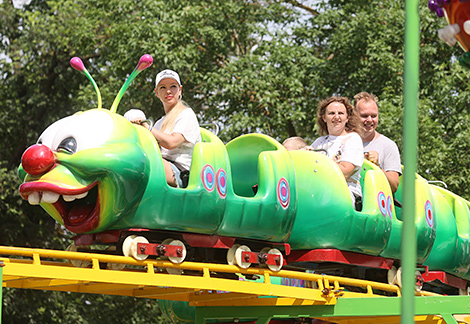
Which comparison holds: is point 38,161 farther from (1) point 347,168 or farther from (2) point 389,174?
(2) point 389,174

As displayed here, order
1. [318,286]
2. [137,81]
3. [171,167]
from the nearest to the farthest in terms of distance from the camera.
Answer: [171,167] < [318,286] < [137,81]

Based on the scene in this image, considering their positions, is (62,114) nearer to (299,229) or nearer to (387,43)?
(387,43)

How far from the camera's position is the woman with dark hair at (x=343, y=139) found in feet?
21.6

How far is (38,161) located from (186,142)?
1.16 m

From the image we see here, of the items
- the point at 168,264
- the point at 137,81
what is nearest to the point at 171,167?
Result: the point at 168,264

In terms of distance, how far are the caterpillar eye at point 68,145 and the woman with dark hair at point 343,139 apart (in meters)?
2.24

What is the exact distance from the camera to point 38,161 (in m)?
5.04

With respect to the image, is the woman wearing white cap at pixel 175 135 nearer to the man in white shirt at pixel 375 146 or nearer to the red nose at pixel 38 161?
the red nose at pixel 38 161

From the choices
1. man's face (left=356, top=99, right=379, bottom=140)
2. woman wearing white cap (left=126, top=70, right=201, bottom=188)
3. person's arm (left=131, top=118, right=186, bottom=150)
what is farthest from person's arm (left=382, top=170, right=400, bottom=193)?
person's arm (left=131, top=118, right=186, bottom=150)

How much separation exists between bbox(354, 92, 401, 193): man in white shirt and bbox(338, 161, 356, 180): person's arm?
76 cm

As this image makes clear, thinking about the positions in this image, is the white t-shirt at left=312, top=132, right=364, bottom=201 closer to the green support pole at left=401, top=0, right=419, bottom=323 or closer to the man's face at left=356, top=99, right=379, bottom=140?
the man's face at left=356, top=99, right=379, bottom=140

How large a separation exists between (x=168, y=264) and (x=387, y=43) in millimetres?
9510

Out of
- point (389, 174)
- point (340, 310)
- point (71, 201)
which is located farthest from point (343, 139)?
point (71, 201)

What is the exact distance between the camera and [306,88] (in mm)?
14617
